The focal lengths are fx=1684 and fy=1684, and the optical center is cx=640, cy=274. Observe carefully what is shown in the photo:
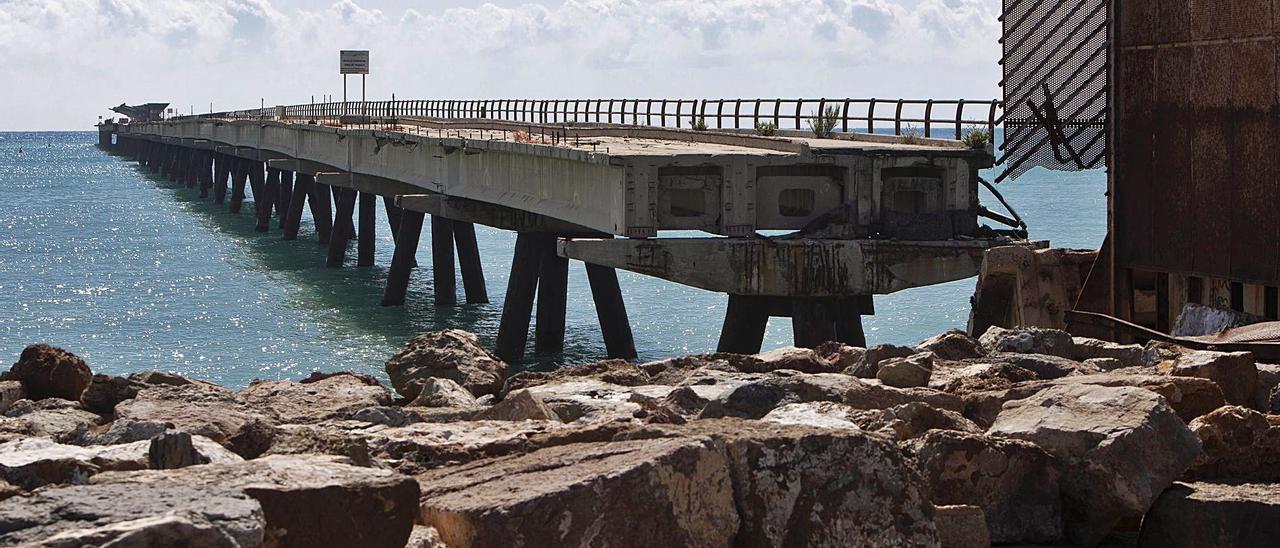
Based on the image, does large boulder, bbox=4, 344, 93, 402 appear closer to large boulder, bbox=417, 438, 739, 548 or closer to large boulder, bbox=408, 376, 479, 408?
large boulder, bbox=408, 376, 479, 408

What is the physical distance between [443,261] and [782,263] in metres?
19.8

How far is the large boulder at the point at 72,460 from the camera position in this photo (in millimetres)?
6887

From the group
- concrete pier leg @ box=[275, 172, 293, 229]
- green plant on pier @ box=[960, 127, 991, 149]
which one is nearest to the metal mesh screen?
green plant on pier @ box=[960, 127, 991, 149]

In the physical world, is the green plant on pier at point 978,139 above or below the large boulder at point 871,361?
above

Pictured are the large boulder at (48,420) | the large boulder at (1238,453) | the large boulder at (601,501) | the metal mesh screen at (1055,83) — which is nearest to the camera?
the large boulder at (601,501)

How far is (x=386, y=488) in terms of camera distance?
617cm

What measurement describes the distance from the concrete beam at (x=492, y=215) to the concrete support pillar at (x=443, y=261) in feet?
10.3

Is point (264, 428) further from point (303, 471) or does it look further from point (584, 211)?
point (584, 211)

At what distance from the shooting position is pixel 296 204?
223ft

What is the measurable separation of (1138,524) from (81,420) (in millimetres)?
6142

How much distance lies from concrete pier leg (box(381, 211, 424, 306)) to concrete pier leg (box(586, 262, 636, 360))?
1148 cm

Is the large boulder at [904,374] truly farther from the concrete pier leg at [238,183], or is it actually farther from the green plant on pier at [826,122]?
the concrete pier leg at [238,183]

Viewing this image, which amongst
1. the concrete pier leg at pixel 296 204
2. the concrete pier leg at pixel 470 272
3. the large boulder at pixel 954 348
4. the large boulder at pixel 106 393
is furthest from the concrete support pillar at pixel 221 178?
the large boulder at pixel 954 348

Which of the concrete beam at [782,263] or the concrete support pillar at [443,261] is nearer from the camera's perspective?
the concrete beam at [782,263]
